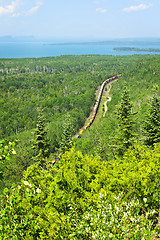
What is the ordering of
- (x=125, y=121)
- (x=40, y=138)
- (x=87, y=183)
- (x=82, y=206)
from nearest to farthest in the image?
1. (x=82, y=206)
2. (x=87, y=183)
3. (x=125, y=121)
4. (x=40, y=138)

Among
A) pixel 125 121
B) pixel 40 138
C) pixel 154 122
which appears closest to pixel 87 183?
pixel 125 121

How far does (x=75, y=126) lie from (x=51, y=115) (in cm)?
3166

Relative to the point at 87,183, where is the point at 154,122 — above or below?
above

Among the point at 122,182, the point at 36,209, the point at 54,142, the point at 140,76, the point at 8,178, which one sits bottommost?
the point at 54,142

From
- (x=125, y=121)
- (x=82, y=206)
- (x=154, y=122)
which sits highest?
(x=125, y=121)

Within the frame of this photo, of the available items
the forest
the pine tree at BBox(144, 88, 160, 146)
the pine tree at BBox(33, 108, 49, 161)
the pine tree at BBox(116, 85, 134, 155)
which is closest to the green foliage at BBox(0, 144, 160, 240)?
the forest

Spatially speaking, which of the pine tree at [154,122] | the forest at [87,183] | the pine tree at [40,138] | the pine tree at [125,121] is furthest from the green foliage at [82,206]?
the pine tree at [40,138]

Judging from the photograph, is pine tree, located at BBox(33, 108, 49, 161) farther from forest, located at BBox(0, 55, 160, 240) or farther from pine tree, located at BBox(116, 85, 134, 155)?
pine tree, located at BBox(116, 85, 134, 155)

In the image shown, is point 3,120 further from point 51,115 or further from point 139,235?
point 139,235

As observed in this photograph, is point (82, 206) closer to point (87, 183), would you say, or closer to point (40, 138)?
point (87, 183)

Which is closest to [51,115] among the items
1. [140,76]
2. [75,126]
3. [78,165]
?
[75,126]

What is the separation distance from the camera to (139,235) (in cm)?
568

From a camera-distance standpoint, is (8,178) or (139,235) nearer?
(139,235)

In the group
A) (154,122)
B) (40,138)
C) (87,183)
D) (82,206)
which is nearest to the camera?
(82,206)
